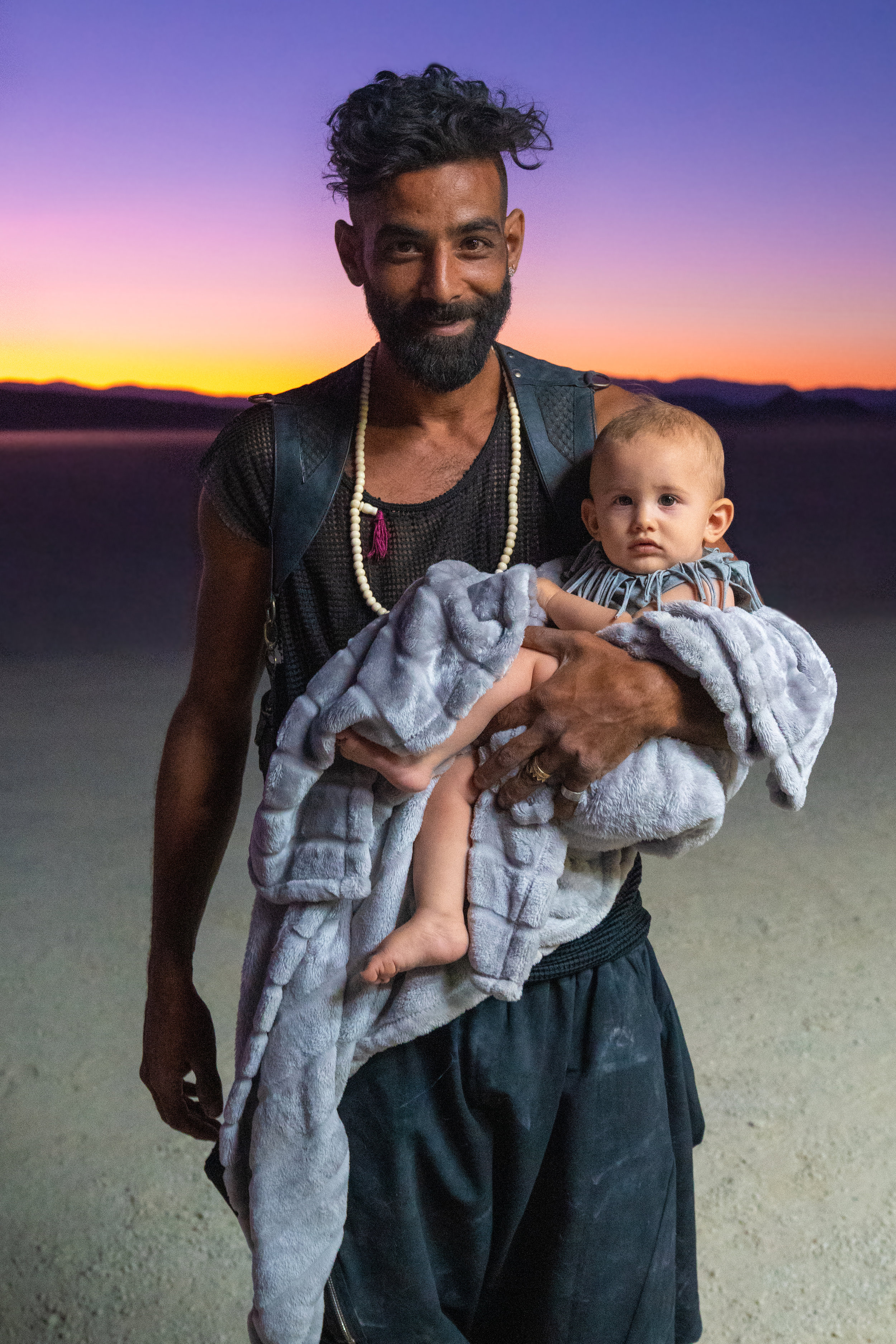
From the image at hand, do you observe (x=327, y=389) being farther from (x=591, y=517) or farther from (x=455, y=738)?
(x=455, y=738)

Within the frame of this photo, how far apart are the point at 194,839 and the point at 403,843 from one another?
1.36 feet

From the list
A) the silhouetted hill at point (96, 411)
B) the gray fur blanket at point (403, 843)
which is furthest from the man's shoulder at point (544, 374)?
the silhouetted hill at point (96, 411)

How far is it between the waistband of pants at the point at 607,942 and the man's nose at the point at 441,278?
0.65 metres

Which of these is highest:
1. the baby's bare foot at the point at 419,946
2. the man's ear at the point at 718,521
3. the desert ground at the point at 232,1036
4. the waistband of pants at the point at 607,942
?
the man's ear at the point at 718,521

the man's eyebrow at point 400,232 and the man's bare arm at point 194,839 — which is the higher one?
the man's eyebrow at point 400,232

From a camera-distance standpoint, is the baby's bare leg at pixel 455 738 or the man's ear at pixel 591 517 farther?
the man's ear at pixel 591 517

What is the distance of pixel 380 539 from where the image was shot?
53.6 inches

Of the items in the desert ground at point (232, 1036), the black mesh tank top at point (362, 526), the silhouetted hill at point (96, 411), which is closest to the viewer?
the black mesh tank top at point (362, 526)

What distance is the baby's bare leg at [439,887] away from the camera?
45.9 inches

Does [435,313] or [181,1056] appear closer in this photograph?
[435,313]

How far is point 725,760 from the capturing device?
1.22 m

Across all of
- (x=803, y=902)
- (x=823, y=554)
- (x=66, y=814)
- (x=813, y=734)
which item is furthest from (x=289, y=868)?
(x=823, y=554)

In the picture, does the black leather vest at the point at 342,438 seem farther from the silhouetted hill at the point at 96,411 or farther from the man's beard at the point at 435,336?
the silhouetted hill at the point at 96,411

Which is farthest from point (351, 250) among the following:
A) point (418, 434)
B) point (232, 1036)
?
point (232, 1036)
